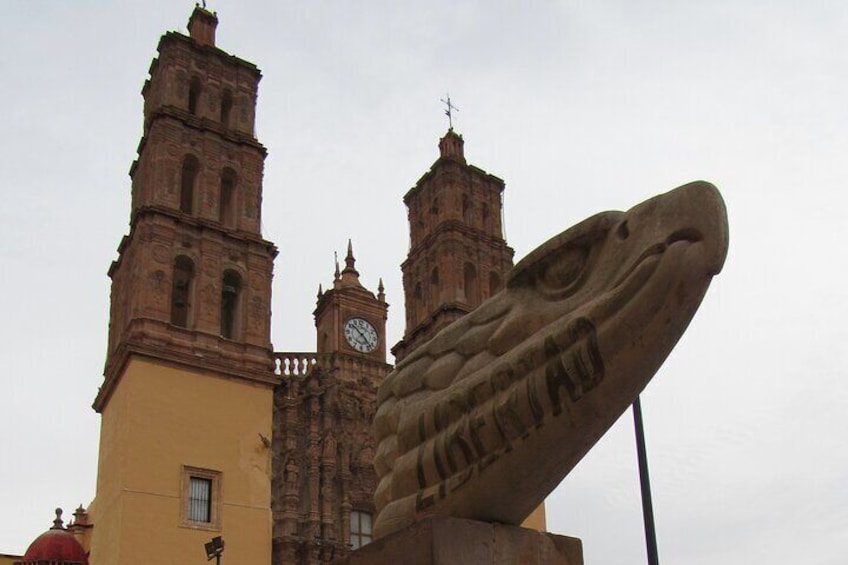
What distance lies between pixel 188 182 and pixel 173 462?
6.35 meters

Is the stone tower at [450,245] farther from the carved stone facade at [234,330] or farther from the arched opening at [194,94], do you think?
the arched opening at [194,94]

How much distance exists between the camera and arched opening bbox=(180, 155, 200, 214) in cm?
1919

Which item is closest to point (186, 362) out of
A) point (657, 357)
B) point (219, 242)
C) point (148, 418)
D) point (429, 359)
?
point (148, 418)

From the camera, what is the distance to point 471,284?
23047 millimetres

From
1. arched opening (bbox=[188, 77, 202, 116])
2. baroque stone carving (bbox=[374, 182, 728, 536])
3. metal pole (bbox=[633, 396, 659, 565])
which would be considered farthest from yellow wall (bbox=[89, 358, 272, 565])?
baroque stone carving (bbox=[374, 182, 728, 536])

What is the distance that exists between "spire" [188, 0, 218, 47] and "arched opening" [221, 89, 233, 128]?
1.51m

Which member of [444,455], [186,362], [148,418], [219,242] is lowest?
[444,455]

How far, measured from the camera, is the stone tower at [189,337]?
15.5 metres

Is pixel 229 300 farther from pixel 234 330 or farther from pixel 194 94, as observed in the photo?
pixel 194 94

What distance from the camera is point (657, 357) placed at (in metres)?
3.25

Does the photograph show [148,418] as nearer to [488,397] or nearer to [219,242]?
[219,242]

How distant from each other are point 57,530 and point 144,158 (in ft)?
23.6

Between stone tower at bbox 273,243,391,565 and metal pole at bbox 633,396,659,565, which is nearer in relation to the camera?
metal pole at bbox 633,396,659,565

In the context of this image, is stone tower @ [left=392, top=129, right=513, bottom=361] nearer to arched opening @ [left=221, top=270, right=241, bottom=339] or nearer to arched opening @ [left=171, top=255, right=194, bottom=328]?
arched opening @ [left=221, top=270, right=241, bottom=339]
